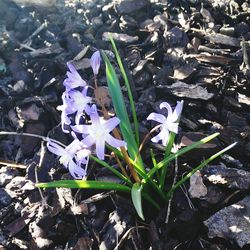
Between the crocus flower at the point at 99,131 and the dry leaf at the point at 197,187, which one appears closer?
the crocus flower at the point at 99,131

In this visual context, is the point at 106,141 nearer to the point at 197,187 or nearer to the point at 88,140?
the point at 88,140

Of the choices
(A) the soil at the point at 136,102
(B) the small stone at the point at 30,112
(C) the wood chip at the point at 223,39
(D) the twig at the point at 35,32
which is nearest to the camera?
(A) the soil at the point at 136,102

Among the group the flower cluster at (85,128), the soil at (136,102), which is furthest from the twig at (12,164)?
the flower cluster at (85,128)

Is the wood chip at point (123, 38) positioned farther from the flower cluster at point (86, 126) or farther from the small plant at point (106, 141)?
the flower cluster at point (86, 126)

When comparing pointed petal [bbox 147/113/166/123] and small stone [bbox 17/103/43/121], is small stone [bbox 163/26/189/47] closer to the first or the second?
small stone [bbox 17/103/43/121]

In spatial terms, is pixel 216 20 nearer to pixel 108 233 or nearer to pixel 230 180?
pixel 230 180

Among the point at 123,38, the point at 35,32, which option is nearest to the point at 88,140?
the point at 123,38

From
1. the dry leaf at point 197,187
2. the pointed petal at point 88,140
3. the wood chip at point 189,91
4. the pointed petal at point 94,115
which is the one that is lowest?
the dry leaf at point 197,187

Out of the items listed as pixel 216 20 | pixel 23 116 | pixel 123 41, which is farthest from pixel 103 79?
pixel 216 20
